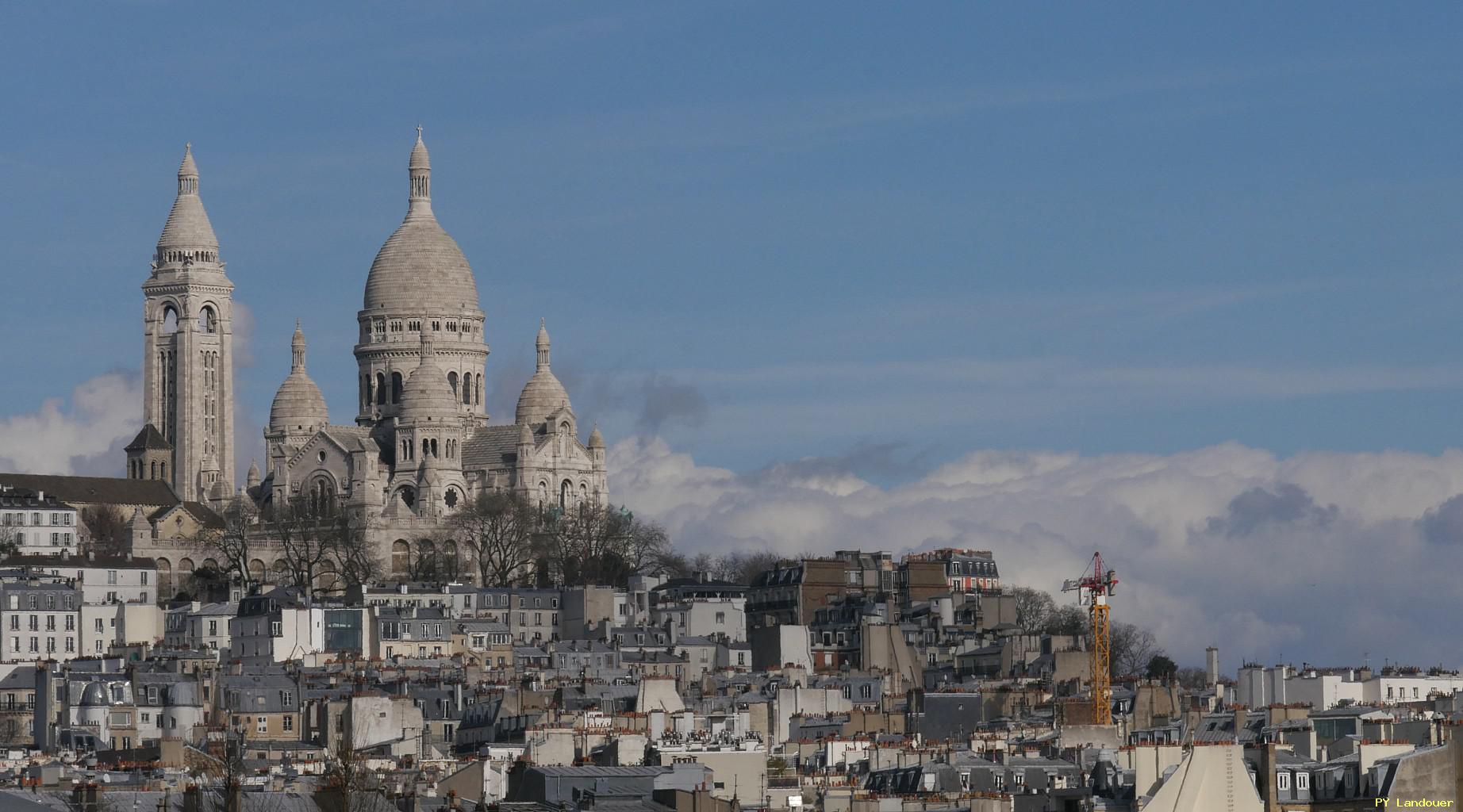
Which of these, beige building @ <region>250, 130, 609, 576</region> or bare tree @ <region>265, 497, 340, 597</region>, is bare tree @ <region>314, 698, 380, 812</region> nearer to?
bare tree @ <region>265, 497, 340, 597</region>

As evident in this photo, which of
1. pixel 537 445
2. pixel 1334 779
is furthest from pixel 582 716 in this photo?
pixel 537 445

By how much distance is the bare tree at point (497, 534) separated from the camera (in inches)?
5674

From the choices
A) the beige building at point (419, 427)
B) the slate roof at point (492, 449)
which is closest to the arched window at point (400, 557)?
the beige building at point (419, 427)

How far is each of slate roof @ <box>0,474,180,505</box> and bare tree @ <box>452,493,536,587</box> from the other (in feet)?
60.9

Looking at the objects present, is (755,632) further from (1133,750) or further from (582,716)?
Answer: (1133,750)

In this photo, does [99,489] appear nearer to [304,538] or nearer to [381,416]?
[381,416]

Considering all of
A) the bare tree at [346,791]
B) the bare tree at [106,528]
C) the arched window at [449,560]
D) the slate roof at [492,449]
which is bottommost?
the bare tree at [346,791]

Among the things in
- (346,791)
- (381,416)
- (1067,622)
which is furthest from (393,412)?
(346,791)

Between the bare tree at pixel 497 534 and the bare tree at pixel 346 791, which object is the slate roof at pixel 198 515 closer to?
the bare tree at pixel 497 534

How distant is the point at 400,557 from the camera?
508 ft

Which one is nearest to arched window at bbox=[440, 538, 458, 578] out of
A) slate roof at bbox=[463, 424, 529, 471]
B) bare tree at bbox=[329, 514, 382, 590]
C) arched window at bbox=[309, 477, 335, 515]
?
bare tree at bbox=[329, 514, 382, 590]

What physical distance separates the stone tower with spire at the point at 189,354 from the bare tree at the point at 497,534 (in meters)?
28.2

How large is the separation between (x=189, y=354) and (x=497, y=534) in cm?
4031

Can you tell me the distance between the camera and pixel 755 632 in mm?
120375
